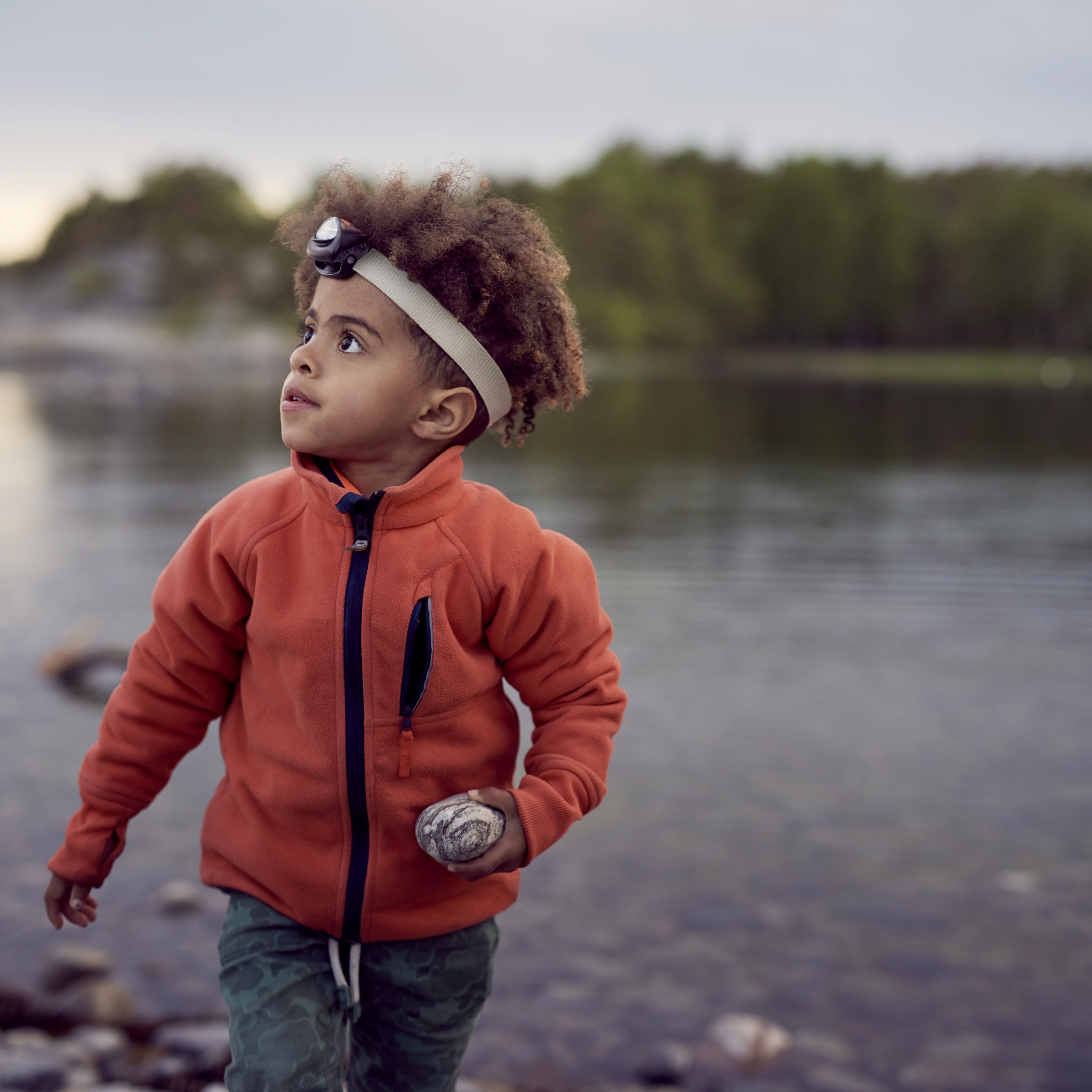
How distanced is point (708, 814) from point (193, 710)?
300 cm

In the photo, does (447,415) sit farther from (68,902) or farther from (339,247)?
(68,902)

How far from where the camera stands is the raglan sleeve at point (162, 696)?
6.58 ft

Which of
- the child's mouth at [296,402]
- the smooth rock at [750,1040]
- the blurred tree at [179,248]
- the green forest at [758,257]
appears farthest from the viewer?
the green forest at [758,257]

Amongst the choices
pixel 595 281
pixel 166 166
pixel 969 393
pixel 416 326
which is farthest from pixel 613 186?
pixel 416 326

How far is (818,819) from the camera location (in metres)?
4.66

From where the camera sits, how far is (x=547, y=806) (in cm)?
191

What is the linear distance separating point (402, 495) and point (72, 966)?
240 centimetres

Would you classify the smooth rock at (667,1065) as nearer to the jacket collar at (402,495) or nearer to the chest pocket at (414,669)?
the chest pocket at (414,669)

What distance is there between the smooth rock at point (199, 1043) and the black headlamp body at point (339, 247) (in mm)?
2096

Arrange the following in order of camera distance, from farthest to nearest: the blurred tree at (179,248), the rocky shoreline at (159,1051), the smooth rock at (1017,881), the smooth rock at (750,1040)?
the blurred tree at (179,248)
the smooth rock at (1017,881)
the smooth rock at (750,1040)
the rocky shoreline at (159,1051)

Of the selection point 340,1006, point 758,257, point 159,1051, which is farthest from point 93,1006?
point 758,257

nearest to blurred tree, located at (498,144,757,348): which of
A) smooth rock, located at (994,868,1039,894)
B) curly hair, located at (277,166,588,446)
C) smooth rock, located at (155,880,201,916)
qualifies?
smooth rock, located at (994,868,1039,894)

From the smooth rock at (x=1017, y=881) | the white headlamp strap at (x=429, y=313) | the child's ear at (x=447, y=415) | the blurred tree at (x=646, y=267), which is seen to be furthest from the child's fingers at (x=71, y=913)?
the blurred tree at (x=646, y=267)

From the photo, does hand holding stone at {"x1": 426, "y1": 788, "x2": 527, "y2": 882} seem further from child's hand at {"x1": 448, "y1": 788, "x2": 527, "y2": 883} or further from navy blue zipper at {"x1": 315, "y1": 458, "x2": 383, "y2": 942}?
navy blue zipper at {"x1": 315, "y1": 458, "x2": 383, "y2": 942}
